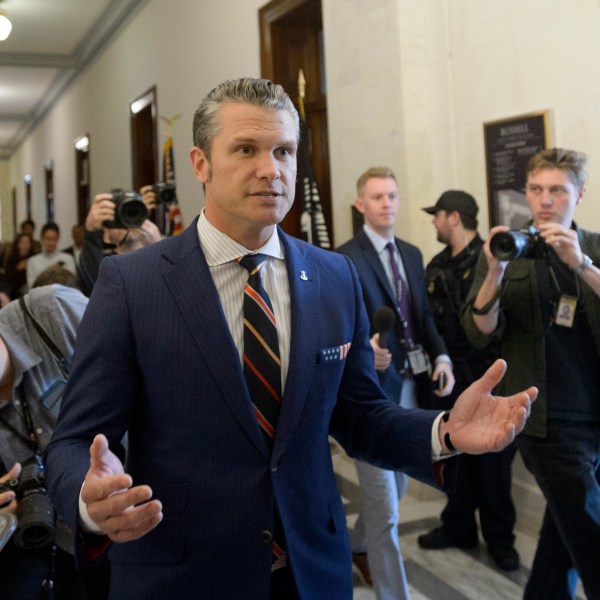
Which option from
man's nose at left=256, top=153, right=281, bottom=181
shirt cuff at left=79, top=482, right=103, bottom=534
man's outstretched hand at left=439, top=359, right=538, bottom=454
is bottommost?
shirt cuff at left=79, top=482, right=103, bottom=534

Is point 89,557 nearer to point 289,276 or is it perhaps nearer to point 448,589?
point 289,276

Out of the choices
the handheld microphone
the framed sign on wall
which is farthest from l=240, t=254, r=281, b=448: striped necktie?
the framed sign on wall

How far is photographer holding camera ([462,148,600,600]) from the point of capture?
9.18ft

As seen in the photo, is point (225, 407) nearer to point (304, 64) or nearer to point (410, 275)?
point (410, 275)

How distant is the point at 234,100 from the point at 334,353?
0.58 m

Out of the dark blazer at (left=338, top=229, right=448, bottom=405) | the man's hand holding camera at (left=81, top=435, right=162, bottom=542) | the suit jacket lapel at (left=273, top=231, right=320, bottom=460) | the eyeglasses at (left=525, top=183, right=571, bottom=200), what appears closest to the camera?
the man's hand holding camera at (left=81, top=435, right=162, bottom=542)

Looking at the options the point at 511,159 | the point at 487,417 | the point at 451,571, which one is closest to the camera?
the point at 487,417

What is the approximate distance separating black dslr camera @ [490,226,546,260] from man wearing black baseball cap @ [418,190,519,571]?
1.10 metres

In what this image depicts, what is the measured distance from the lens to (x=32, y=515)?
6.48 feet

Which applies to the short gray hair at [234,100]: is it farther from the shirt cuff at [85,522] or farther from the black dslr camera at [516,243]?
the black dslr camera at [516,243]

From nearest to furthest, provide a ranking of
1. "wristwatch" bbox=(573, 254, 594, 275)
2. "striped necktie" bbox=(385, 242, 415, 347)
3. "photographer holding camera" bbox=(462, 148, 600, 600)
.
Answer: "photographer holding camera" bbox=(462, 148, 600, 600) < "wristwatch" bbox=(573, 254, 594, 275) < "striped necktie" bbox=(385, 242, 415, 347)

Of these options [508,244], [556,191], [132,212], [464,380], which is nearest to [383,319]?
[508,244]

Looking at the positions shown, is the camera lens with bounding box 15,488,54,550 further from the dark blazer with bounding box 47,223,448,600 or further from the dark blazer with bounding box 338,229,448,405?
the dark blazer with bounding box 338,229,448,405

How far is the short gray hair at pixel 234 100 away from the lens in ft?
5.67
